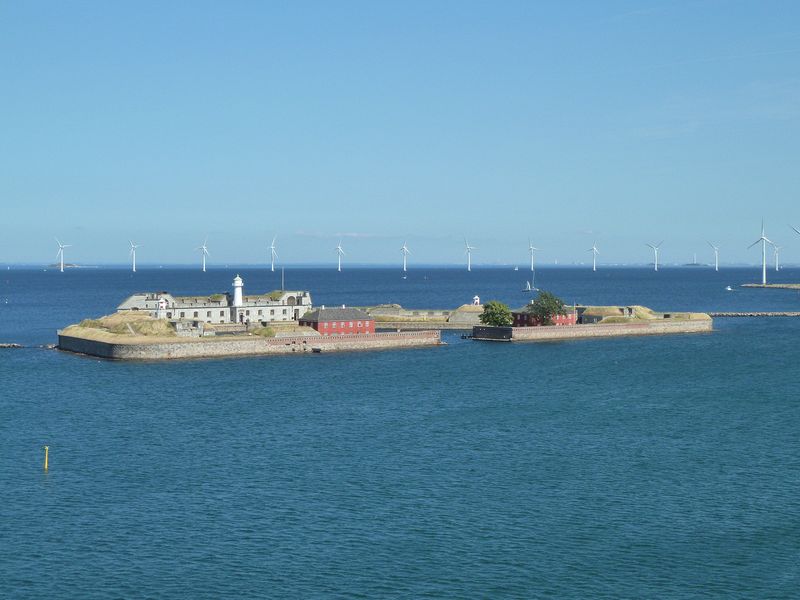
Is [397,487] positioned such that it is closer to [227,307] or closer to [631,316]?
[227,307]

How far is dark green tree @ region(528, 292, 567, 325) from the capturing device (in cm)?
14300

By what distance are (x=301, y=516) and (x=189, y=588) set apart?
31.0 feet

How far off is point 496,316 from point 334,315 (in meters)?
25.2

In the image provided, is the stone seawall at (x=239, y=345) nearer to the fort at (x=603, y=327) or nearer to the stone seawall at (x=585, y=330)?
the stone seawall at (x=585, y=330)

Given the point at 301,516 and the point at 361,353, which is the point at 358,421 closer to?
the point at 301,516

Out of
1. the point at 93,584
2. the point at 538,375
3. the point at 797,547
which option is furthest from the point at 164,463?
the point at 538,375

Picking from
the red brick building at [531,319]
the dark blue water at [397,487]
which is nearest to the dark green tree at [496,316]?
the red brick building at [531,319]

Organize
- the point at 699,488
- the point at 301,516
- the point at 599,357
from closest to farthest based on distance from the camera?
1. the point at 301,516
2. the point at 699,488
3. the point at 599,357

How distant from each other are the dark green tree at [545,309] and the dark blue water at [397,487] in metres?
47.3

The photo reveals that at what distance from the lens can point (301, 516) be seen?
46906mm

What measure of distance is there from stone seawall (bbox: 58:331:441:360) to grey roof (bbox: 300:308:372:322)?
3.94 meters

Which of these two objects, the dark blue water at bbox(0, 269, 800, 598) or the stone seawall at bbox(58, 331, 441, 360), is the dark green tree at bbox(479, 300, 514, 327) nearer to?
the stone seawall at bbox(58, 331, 441, 360)

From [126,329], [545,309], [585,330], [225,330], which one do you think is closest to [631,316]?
[585,330]

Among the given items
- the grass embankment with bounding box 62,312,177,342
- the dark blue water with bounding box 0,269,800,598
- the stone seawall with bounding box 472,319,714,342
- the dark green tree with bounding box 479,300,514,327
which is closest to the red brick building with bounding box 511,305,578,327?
the stone seawall with bounding box 472,319,714,342
